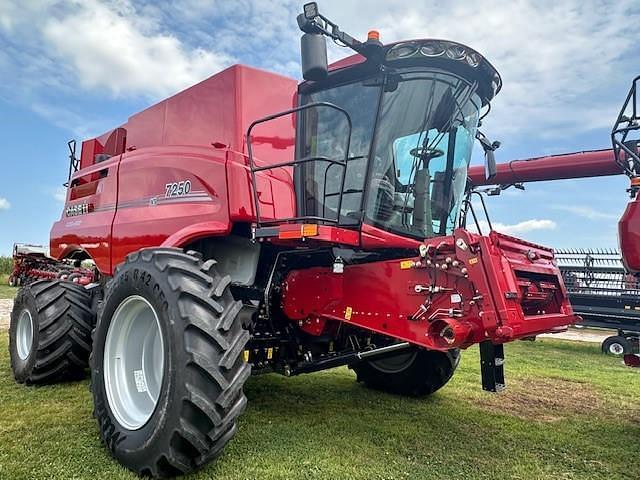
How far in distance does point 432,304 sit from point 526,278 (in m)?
0.87

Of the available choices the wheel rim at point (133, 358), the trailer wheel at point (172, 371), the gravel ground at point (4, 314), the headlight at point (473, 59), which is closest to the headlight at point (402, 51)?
the headlight at point (473, 59)

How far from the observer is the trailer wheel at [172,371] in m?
3.06

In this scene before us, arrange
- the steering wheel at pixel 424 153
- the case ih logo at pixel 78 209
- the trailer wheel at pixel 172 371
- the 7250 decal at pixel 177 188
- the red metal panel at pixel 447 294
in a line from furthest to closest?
the case ih logo at pixel 78 209
the 7250 decal at pixel 177 188
the steering wheel at pixel 424 153
the red metal panel at pixel 447 294
the trailer wheel at pixel 172 371

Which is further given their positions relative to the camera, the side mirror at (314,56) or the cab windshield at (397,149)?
the cab windshield at (397,149)

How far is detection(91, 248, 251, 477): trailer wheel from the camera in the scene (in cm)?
306

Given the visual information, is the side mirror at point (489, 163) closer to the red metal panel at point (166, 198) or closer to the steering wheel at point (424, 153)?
the steering wheel at point (424, 153)

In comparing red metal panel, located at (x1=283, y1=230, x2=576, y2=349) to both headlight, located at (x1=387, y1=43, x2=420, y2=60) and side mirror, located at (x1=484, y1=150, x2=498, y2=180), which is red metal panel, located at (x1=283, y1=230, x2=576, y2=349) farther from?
headlight, located at (x1=387, y1=43, x2=420, y2=60)

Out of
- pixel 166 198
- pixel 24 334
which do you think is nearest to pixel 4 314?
pixel 24 334

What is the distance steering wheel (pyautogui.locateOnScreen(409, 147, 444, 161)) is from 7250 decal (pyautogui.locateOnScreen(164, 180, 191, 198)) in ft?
6.17

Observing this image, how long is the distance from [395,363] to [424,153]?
2479mm

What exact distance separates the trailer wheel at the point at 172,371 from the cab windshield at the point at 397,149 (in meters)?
1.24

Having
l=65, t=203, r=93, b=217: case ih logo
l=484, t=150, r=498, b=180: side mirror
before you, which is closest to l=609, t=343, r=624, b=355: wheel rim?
l=484, t=150, r=498, b=180: side mirror

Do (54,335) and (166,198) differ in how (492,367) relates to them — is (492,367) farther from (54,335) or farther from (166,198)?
(54,335)

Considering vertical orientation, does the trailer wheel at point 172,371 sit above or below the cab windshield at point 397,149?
below
